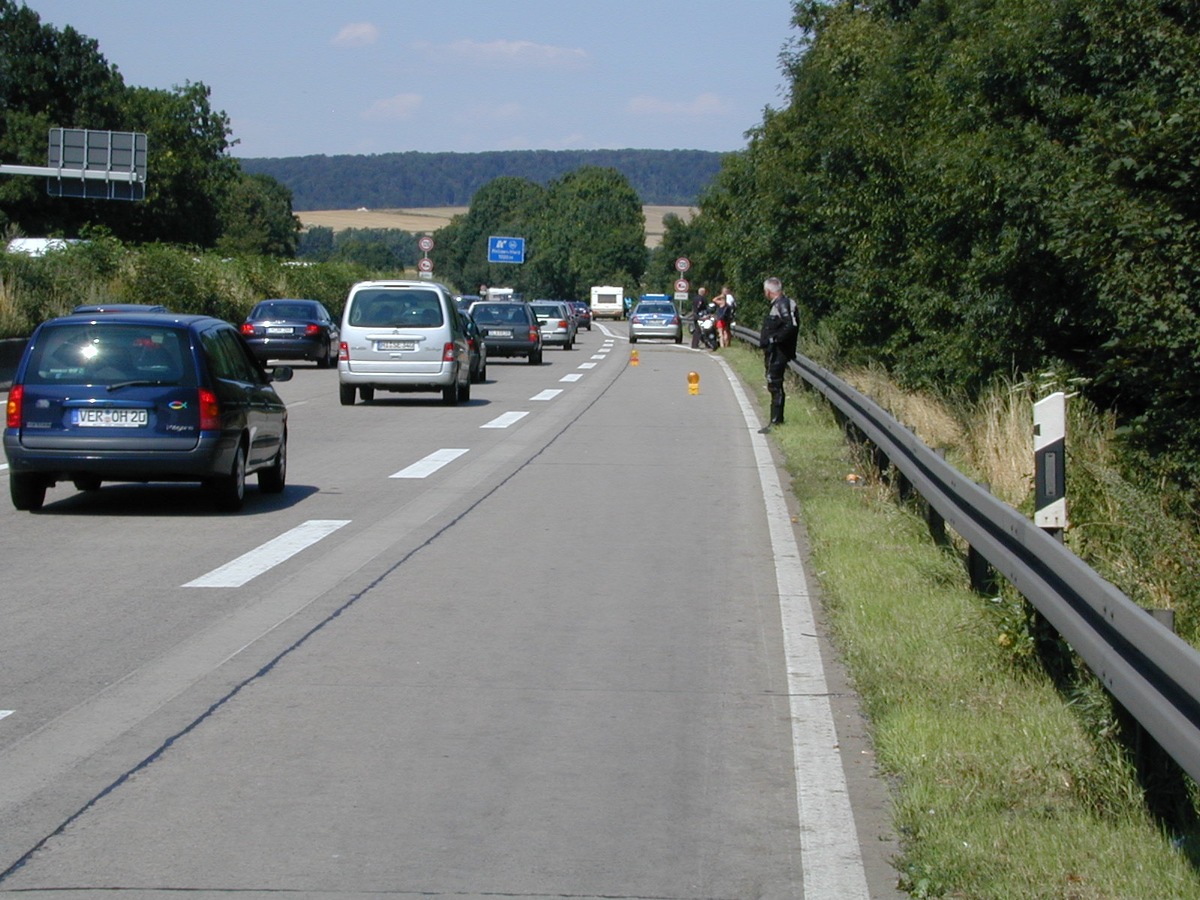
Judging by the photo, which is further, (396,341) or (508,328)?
(508,328)

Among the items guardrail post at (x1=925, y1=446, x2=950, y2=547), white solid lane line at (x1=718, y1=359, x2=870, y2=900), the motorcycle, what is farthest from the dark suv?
the motorcycle

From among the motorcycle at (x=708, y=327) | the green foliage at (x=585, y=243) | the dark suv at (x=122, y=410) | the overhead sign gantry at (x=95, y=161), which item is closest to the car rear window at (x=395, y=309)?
the dark suv at (x=122, y=410)

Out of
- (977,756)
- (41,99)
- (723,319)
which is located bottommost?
(977,756)

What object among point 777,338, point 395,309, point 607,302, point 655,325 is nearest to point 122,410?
point 777,338

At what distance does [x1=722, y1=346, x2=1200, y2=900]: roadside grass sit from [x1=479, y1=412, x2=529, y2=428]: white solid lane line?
11808 mm

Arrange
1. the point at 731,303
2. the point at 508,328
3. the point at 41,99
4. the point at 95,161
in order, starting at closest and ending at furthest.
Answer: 1. the point at 508,328
2. the point at 731,303
3. the point at 95,161
4. the point at 41,99

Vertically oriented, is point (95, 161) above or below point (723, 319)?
above

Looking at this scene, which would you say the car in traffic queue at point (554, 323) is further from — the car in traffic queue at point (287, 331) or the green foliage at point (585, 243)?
the green foliage at point (585, 243)

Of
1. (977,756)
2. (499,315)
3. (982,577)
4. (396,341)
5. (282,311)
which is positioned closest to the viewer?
(977,756)

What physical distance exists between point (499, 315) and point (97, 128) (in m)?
43.4

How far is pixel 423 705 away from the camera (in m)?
6.68

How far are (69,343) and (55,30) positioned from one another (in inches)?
2717

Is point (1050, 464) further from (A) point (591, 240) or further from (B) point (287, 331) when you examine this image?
(A) point (591, 240)

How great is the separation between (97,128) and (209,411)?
68.8 meters
